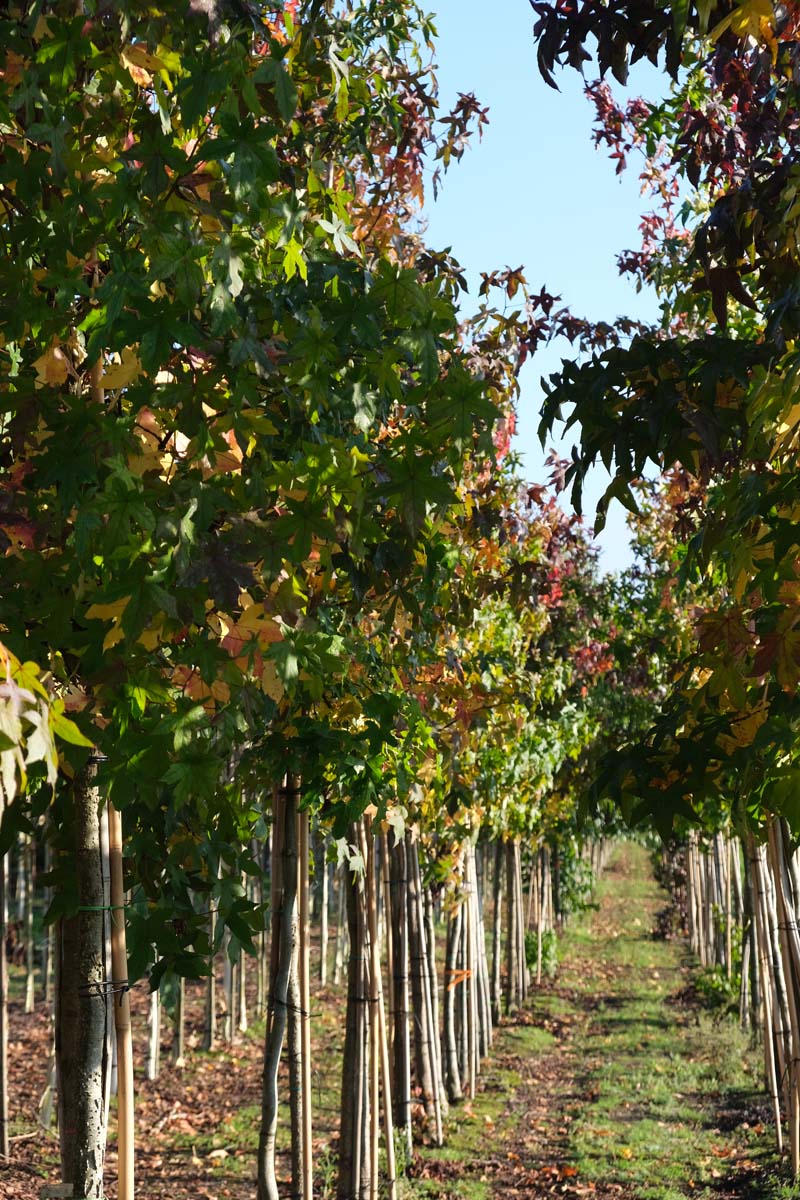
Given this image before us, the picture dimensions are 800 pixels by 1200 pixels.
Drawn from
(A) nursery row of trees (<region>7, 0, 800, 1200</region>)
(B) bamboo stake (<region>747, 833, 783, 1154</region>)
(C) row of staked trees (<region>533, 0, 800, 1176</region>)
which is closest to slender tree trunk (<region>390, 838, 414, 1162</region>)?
(B) bamboo stake (<region>747, 833, 783, 1154</region>)

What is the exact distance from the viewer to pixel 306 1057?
5.19 meters

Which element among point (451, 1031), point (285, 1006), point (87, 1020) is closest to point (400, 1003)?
point (451, 1031)

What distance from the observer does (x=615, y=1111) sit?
10992 mm

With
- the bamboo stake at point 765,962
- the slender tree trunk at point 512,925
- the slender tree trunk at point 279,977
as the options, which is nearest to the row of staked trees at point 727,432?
the slender tree trunk at point 279,977

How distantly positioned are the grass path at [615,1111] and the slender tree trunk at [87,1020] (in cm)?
517

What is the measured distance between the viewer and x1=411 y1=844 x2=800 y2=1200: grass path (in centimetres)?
848

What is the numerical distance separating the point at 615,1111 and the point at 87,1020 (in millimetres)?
8977

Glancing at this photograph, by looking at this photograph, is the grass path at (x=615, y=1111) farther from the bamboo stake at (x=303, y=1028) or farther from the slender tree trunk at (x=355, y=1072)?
the bamboo stake at (x=303, y=1028)

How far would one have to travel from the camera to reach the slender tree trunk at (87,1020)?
3.15 metres

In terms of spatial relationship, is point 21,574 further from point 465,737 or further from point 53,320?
point 465,737

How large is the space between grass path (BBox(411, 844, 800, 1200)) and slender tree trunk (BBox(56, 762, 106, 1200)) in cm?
517

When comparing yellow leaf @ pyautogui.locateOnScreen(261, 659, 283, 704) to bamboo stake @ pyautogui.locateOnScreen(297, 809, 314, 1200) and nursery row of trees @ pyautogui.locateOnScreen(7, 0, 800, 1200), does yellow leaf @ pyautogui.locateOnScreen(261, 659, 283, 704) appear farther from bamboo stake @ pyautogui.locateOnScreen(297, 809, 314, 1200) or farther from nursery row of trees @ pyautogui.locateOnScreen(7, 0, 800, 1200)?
bamboo stake @ pyautogui.locateOnScreen(297, 809, 314, 1200)

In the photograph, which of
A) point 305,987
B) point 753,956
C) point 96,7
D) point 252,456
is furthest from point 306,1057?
point 753,956

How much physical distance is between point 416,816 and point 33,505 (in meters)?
5.22
